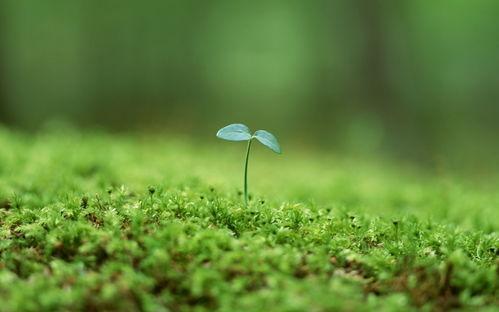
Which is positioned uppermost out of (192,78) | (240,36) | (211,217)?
(240,36)

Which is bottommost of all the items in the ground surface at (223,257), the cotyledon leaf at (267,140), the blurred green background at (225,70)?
the ground surface at (223,257)

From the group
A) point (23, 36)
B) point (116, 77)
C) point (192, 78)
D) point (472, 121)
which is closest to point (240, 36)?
point (192, 78)

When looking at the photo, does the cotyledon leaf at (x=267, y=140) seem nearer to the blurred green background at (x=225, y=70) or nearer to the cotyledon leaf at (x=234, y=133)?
the cotyledon leaf at (x=234, y=133)

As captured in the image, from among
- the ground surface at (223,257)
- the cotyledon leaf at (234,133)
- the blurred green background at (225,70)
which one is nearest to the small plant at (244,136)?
the cotyledon leaf at (234,133)

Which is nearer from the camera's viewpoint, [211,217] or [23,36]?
[211,217]

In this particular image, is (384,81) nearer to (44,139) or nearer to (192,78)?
(44,139)

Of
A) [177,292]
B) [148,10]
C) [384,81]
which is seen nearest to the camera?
[177,292]

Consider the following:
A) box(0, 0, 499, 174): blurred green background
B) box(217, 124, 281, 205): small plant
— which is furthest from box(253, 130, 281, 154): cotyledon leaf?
box(0, 0, 499, 174): blurred green background
